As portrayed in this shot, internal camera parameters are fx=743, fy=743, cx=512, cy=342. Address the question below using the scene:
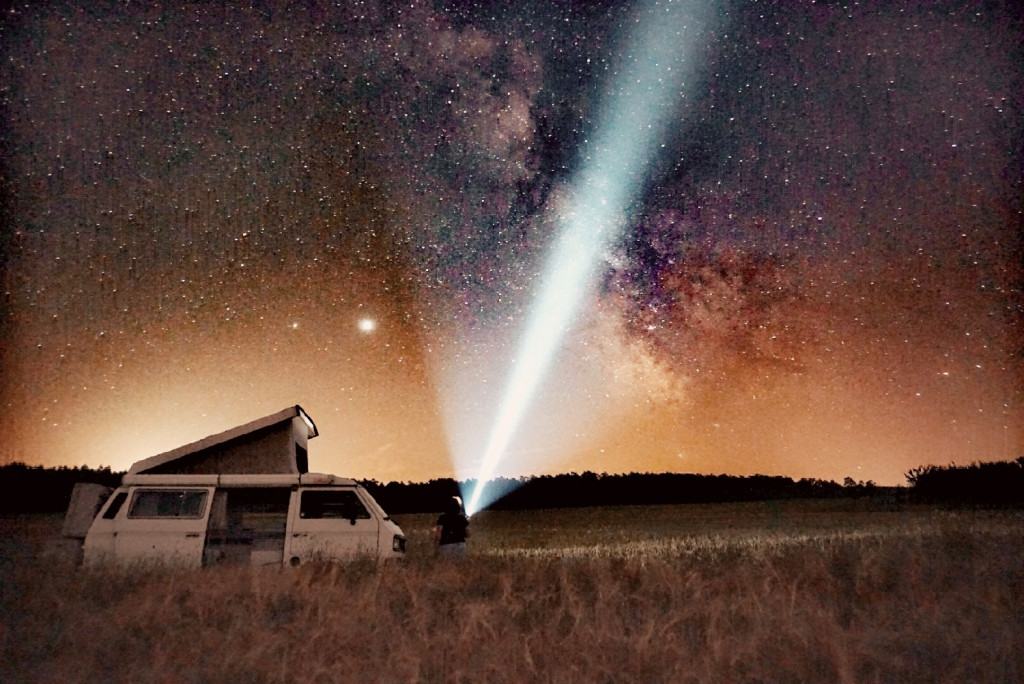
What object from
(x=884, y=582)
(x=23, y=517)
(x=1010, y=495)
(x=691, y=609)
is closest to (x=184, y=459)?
(x=691, y=609)

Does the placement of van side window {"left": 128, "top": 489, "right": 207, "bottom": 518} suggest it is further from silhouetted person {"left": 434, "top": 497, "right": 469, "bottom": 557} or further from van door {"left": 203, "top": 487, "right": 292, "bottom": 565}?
silhouetted person {"left": 434, "top": 497, "right": 469, "bottom": 557}

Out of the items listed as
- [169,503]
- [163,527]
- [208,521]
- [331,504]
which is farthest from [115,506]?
[331,504]

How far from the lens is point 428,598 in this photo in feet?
27.5

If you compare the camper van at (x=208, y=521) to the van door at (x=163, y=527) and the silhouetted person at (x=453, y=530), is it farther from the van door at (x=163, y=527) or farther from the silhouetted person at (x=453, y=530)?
the silhouetted person at (x=453, y=530)

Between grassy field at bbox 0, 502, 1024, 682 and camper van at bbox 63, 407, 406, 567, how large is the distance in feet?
2.20

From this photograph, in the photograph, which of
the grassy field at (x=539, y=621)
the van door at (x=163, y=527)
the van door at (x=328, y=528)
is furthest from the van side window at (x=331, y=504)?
the van door at (x=163, y=527)

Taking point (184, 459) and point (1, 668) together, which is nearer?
point (1, 668)

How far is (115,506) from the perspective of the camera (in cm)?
1103

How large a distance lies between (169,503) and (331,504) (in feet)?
7.93

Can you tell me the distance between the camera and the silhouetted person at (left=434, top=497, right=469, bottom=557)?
13.1m

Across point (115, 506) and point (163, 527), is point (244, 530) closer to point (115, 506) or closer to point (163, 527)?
point (163, 527)

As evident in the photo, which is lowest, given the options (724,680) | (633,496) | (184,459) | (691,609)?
(724,680)

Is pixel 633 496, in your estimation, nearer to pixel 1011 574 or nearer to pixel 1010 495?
pixel 1010 495

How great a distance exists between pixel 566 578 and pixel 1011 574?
16.9 feet
